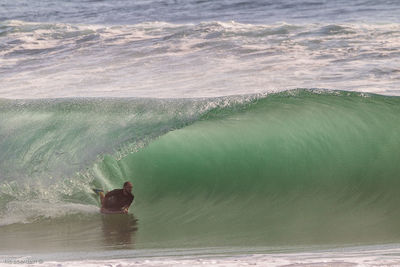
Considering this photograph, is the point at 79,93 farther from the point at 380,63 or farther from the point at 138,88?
the point at 380,63

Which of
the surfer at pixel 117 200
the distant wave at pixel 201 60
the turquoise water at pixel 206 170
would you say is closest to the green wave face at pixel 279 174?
the turquoise water at pixel 206 170

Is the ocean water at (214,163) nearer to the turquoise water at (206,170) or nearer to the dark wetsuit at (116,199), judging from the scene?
the turquoise water at (206,170)

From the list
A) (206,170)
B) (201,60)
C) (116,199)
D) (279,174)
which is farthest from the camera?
(201,60)

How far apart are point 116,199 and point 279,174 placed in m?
1.50

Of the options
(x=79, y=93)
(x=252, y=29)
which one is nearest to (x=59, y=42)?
(x=252, y=29)

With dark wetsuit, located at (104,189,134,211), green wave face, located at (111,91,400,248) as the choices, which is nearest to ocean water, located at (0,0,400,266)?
green wave face, located at (111,91,400,248)

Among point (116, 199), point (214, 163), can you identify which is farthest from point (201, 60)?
point (116, 199)

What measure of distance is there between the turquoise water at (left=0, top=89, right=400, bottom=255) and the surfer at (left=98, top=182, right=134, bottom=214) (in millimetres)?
87

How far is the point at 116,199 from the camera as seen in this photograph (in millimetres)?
4348

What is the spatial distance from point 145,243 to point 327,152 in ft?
6.96

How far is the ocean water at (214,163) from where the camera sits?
3766mm

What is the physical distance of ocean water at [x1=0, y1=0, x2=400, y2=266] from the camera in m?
3.77

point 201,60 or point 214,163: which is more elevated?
point 201,60

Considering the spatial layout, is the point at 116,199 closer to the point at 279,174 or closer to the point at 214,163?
the point at 214,163
